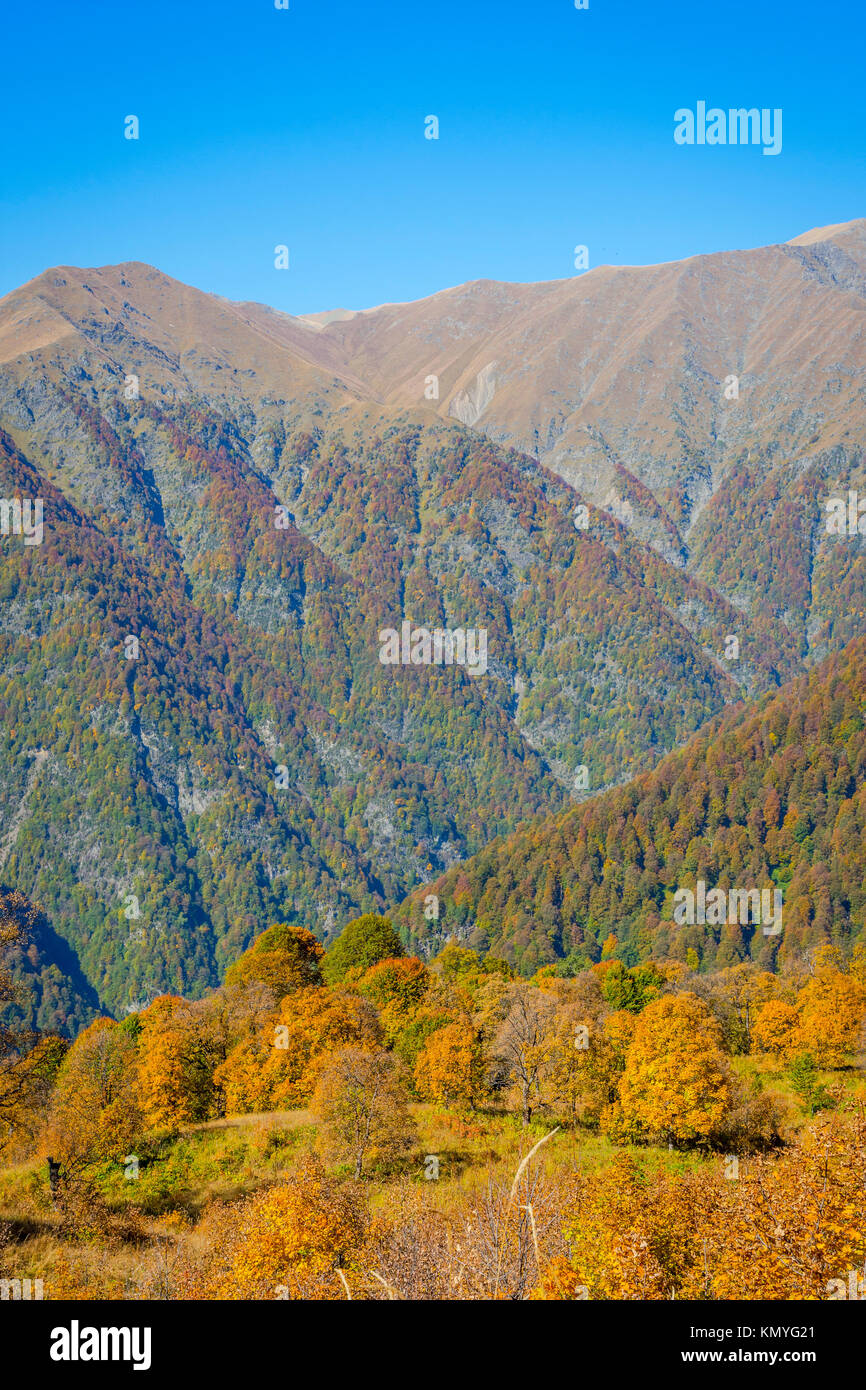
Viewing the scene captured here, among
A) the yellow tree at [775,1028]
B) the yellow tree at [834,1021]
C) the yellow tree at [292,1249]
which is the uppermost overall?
the yellow tree at [292,1249]

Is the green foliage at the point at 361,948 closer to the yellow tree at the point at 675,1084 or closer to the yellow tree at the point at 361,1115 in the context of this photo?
the yellow tree at the point at 675,1084

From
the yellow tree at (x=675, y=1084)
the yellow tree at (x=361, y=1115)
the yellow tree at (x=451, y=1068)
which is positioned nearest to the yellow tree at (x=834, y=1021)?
the yellow tree at (x=675, y=1084)

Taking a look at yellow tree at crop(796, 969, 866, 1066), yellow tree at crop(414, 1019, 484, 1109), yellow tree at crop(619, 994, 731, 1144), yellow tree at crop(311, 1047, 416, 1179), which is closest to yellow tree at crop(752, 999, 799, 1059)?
yellow tree at crop(796, 969, 866, 1066)

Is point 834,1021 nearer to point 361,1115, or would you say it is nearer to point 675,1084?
point 675,1084

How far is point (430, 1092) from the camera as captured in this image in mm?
70938

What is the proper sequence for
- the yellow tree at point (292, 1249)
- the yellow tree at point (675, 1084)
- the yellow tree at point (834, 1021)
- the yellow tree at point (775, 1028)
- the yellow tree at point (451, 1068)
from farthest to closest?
the yellow tree at point (775, 1028)
the yellow tree at point (834, 1021)
the yellow tree at point (451, 1068)
the yellow tree at point (675, 1084)
the yellow tree at point (292, 1249)

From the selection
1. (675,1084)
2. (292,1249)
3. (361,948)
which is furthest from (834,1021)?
(292,1249)

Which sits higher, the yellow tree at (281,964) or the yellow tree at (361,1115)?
the yellow tree at (361,1115)

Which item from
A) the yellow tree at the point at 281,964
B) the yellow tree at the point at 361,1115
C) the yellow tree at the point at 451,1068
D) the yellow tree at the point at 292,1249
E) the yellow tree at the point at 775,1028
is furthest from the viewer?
the yellow tree at the point at 281,964

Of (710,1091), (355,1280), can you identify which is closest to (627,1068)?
(710,1091)

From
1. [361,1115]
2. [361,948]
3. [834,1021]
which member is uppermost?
[361,1115]

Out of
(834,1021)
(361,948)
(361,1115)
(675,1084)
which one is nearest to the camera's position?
(361,1115)
